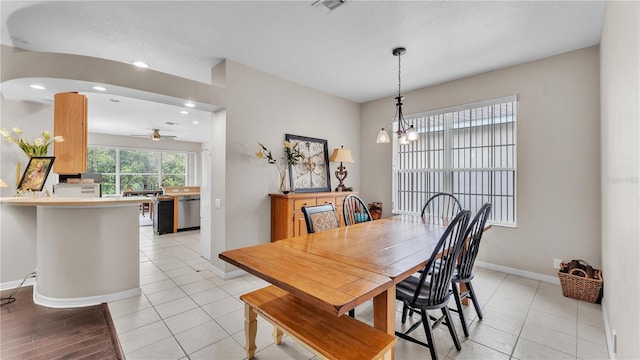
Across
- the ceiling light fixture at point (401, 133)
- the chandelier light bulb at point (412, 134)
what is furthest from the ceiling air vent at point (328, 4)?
the chandelier light bulb at point (412, 134)

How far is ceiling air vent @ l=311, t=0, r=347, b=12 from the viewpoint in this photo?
2.24 m

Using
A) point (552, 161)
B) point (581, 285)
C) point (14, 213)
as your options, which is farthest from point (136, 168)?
point (581, 285)

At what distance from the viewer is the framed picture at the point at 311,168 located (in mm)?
4250

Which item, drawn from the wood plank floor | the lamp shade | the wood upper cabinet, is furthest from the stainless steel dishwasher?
the lamp shade

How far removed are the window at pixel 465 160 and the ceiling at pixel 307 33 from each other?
0.66 m

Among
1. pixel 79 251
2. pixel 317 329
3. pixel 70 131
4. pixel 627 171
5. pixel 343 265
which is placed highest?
pixel 70 131

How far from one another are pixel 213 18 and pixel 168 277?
313 cm

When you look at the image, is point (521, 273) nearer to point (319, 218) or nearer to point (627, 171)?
point (627, 171)

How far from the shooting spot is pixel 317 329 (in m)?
1.50

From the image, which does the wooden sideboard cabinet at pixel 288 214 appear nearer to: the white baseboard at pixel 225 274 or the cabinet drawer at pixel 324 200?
the cabinet drawer at pixel 324 200

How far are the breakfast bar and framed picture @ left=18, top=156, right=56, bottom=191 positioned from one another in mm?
341

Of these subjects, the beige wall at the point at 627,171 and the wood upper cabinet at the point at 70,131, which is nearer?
the beige wall at the point at 627,171

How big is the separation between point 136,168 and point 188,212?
4.03 m

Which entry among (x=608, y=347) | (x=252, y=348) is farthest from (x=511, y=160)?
(x=252, y=348)
